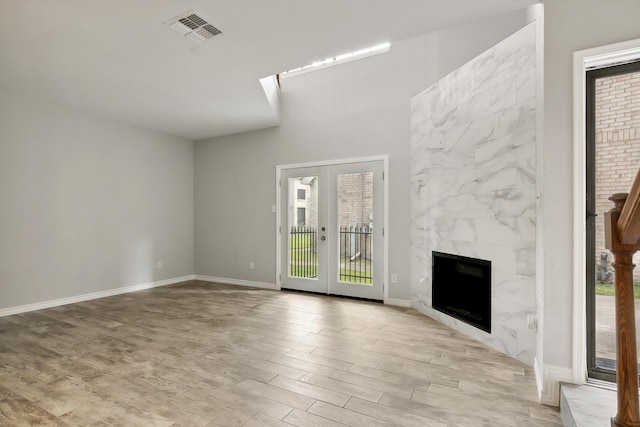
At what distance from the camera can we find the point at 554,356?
215 cm

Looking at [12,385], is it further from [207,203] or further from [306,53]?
[207,203]

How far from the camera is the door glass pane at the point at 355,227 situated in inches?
191

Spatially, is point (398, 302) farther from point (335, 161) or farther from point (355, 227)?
point (335, 161)

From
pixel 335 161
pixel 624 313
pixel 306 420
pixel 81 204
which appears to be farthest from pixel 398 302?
pixel 81 204

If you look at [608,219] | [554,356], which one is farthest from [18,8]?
[554,356]

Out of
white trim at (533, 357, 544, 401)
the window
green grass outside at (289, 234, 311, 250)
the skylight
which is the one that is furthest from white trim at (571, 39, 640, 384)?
green grass outside at (289, 234, 311, 250)

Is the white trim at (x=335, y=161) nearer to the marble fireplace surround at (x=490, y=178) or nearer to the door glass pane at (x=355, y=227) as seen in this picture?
the door glass pane at (x=355, y=227)

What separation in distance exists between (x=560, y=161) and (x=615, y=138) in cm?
42

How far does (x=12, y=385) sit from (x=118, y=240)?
3.26 m

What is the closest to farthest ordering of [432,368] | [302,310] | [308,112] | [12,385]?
[12,385]
[432,368]
[302,310]
[308,112]

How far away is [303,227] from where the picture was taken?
5453mm

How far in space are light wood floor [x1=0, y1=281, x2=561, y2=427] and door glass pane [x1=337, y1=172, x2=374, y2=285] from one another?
0.79 metres

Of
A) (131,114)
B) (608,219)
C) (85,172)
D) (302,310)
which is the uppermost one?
(131,114)

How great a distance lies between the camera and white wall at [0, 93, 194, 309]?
4.27 metres
